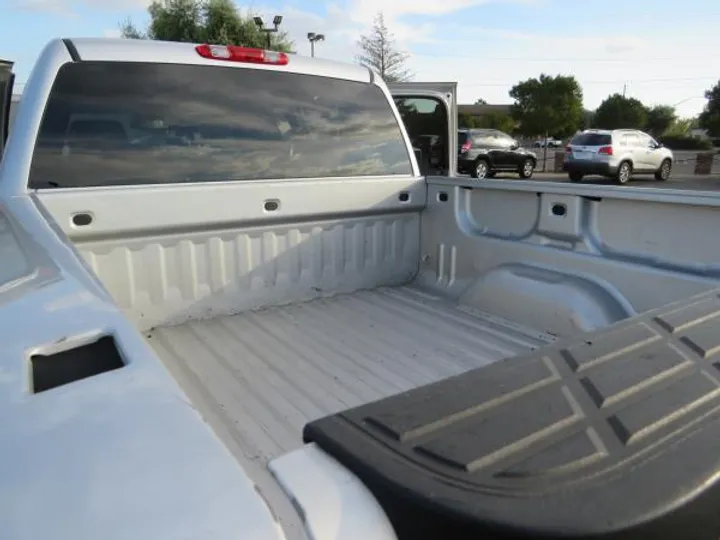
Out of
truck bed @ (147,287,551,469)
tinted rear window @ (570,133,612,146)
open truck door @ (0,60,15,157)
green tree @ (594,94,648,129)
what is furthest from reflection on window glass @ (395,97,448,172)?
green tree @ (594,94,648,129)

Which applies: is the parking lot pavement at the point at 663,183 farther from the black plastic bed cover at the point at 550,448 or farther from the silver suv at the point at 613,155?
the black plastic bed cover at the point at 550,448

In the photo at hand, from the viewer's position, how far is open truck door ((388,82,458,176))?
198 inches

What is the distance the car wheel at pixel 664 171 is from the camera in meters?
21.4

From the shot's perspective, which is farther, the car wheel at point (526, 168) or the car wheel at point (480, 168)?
the car wheel at point (526, 168)

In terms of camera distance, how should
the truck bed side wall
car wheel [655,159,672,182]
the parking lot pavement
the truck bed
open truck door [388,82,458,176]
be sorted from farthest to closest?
car wheel [655,159,672,182]
the parking lot pavement
open truck door [388,82,458,176]
the truck bed side wall
the truck bed

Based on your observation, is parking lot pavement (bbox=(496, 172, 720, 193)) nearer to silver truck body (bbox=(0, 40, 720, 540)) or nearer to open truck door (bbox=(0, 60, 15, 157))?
silver truck body (bbox=(0, 40, 720, 540))

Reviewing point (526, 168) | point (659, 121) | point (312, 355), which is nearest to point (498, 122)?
point (659, 121)

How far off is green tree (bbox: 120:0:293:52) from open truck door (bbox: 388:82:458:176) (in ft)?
68.7

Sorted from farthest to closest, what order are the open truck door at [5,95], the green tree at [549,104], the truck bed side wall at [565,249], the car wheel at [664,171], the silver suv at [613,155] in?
1. the green tree at [549,104]
2. the car wheel at [664,171]
3. the silver suv at [613,155]
4. the open truck door at [5,95]
5. the truck bed side wall at [565,249]

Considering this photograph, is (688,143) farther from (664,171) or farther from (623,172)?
(623,172)

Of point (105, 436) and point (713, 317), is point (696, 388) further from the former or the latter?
point (105, 436)

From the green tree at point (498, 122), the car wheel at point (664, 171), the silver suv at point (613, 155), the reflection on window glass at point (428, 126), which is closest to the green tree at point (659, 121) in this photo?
the green tree at point (498, 122)

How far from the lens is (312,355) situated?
2639 mm

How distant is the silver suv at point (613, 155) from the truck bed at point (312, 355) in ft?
60.5
